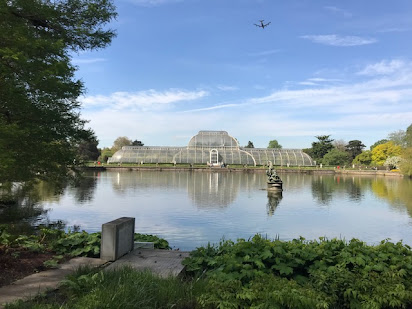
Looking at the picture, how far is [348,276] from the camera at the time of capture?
4828 millimetres

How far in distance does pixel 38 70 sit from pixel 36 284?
14.3 ft

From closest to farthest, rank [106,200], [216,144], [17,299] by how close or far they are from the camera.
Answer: [17,299] → [106,200] → [216,144]

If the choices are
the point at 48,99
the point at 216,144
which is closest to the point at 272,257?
the point at 48,99

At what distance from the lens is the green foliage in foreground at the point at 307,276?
4316 millimetres

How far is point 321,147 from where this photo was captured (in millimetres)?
102312

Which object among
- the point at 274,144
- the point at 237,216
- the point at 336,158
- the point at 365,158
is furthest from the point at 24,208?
the point at 274,144

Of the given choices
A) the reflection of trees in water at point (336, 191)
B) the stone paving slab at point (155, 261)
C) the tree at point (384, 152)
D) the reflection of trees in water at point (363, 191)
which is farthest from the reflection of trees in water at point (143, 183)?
the tree at point (384, 152)

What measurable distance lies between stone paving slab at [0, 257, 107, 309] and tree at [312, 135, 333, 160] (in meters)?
102

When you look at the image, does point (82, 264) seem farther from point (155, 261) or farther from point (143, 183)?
point (143, 183)

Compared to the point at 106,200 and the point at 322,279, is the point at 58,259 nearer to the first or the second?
the point at 322,279

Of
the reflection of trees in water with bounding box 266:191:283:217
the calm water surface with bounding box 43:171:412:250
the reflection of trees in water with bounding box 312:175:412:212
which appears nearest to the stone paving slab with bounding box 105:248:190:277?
the calm water surface with bounding box 43:171:412:250

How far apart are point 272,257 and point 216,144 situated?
283 ft

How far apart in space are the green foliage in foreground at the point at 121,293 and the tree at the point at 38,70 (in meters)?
2.76

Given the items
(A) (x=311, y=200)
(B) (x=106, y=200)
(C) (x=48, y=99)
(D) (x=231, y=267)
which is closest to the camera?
(D) (x=231, y=267)
